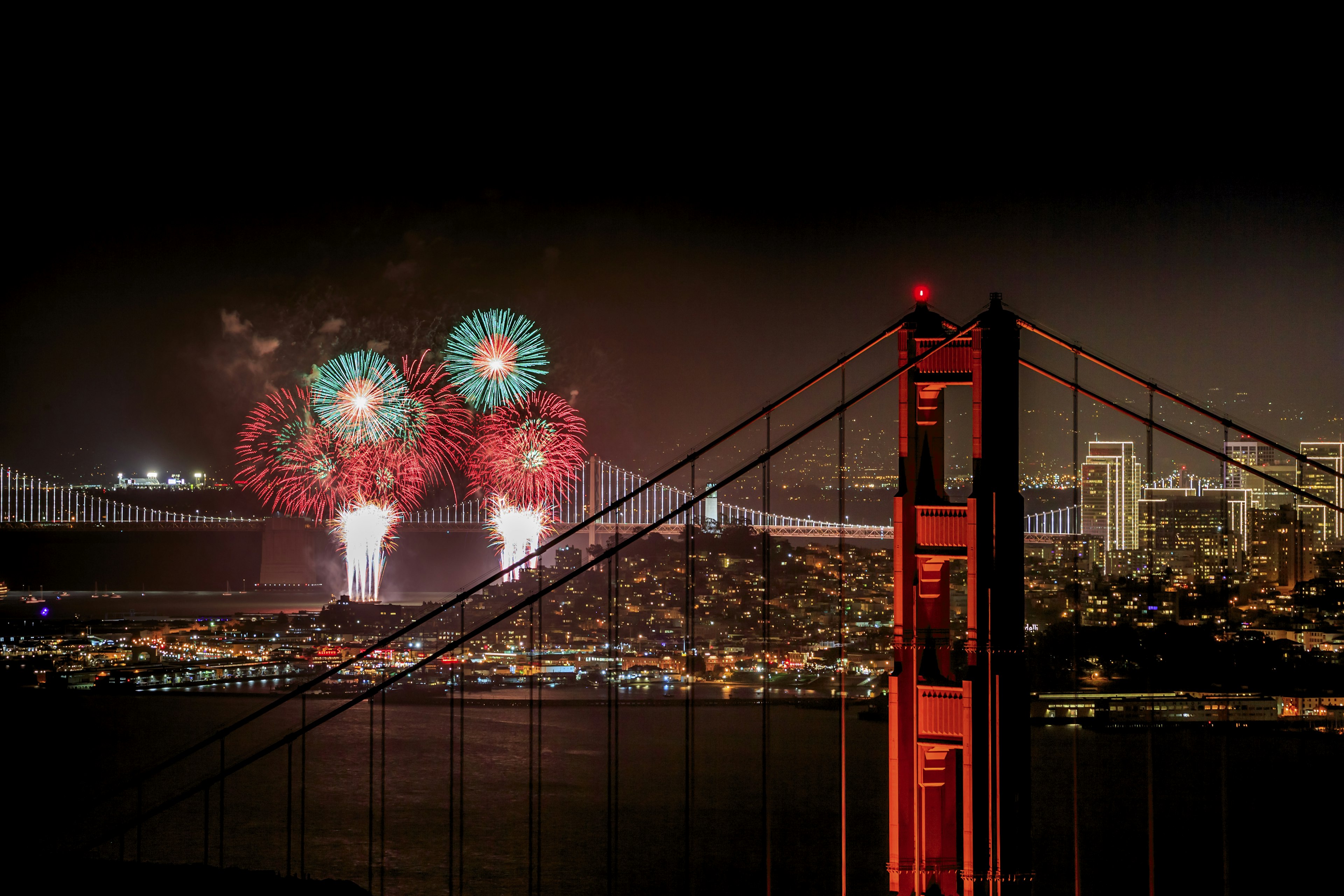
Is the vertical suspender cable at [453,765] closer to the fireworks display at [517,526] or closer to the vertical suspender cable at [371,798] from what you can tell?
the vertical suspender cable at [371,798]

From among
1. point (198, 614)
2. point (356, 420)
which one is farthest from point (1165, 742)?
point (198, 614)

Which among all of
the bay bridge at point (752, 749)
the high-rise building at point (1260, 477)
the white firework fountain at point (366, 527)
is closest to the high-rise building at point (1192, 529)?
the high-rise building at point (1260, 477)

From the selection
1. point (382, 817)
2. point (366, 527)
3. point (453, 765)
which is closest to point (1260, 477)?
point (382, 817)

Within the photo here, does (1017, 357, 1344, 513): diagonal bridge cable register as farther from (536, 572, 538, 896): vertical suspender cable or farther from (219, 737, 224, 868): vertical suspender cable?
(219, 737, 224, 868): vertical suspender cable

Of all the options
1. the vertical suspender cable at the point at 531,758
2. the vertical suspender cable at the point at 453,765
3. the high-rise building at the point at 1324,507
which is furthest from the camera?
the high-rise building at the point at 1324,507

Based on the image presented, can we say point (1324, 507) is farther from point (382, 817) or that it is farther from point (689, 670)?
point (382, 817)
